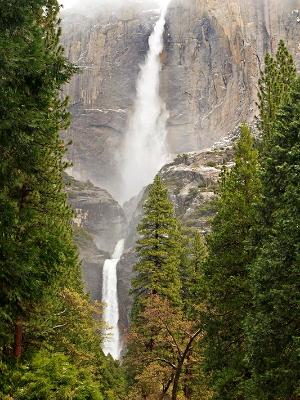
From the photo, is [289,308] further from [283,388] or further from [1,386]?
[1,386]

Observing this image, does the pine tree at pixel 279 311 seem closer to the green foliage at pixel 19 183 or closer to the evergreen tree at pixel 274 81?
A: the green foliage at pixel 19 183

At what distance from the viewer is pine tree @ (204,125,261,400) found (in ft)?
54.5

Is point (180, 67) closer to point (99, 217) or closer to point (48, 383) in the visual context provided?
point (99, 217)

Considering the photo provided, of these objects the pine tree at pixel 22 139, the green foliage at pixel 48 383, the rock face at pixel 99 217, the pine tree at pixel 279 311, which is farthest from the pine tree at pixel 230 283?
the rock face at pixel 99 217

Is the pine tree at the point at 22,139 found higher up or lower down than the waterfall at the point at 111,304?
lower down

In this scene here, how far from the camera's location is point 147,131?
412 ft

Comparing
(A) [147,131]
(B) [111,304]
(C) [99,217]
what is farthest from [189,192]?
(A) [147,131]

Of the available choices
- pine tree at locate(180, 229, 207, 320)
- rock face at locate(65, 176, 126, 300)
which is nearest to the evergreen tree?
pine tree at locate(180, 229, 207, 320)

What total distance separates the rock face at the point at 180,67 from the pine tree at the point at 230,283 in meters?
88.3

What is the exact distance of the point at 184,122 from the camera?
4734 inches

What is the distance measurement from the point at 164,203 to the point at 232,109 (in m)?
87.7

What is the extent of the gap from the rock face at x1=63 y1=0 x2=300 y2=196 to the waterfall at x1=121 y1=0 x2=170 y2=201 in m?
1.97

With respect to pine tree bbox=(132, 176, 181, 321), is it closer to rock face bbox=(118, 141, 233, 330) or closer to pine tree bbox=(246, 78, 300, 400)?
pine tree bbox=(246, 78, 300, 400)

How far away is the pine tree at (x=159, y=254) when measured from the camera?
24.2m
